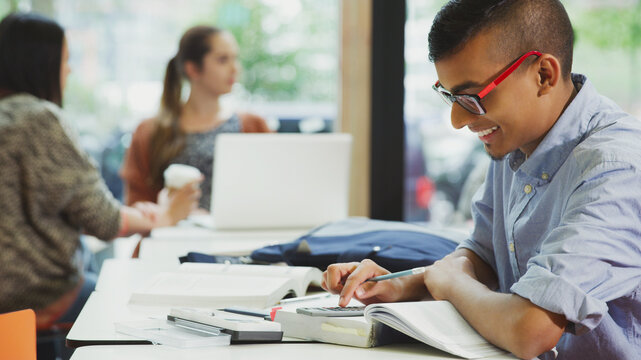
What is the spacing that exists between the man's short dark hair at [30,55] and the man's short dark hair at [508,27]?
2032 mm

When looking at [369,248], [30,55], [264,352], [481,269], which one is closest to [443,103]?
[30,55]

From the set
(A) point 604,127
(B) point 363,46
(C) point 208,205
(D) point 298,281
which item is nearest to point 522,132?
(A) point 604,127

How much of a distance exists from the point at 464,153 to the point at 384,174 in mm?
513

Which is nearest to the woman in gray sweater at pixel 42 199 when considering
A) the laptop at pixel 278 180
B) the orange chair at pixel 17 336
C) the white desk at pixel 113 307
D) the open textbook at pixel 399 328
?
the laptop at pixel 278 180

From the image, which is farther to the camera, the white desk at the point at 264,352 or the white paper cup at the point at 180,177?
the white paper cup at the point at 180,177

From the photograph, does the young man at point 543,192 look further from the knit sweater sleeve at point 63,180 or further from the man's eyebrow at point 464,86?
the knit sweater sleeve at point 63,180

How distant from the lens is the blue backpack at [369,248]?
1.84 m

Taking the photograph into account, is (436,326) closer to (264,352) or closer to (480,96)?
(264,352)

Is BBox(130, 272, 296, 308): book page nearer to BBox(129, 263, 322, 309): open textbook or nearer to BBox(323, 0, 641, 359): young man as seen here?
BBox(129, 263, 322, 309): open textbook

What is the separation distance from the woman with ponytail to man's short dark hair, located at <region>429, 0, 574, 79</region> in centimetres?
244

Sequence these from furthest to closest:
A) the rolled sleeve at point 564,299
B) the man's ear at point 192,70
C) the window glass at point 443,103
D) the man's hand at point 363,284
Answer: the window glass at point 443,103, the man's ear at point 192,70, the man's hand at point 363,284, the rolled sleeve at point 564,299

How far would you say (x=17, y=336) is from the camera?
1453 mm

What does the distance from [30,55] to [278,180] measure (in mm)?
1109

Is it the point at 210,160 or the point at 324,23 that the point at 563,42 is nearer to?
the point at 210,160
